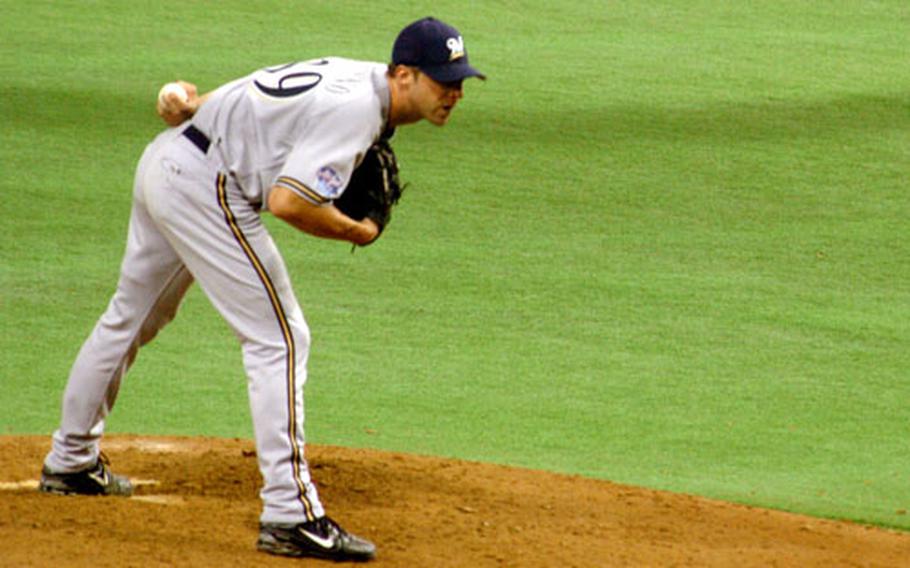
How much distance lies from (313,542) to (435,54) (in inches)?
56.6

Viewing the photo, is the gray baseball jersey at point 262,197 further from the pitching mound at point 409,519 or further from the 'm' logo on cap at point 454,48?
the pitching mound at point 409,519

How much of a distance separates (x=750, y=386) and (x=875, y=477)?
4.26 ft

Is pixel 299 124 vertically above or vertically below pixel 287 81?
below

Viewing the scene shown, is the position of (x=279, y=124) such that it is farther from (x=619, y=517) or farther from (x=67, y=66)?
(x=67, y=66)

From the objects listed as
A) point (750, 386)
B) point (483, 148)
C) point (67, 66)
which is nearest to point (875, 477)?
point (750, 386)

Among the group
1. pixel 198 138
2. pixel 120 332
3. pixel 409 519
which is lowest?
pixel 409 519

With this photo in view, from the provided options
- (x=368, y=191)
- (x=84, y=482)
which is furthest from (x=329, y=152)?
(x=84, y=482)

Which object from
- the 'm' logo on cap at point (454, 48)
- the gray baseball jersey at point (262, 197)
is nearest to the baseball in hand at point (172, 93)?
the gray baseball jersey at point (262, 197)

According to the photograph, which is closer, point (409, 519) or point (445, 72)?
point (445, 72)

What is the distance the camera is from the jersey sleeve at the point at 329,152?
4.41 metres

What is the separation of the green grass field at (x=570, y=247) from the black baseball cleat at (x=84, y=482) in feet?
4.56

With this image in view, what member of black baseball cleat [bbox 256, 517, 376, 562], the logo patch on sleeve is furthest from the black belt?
black baseball cleat [bbox 256, 517, 376, 562]

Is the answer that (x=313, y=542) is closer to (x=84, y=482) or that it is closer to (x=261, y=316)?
(x=261, y=316)

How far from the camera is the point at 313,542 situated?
4613mm
